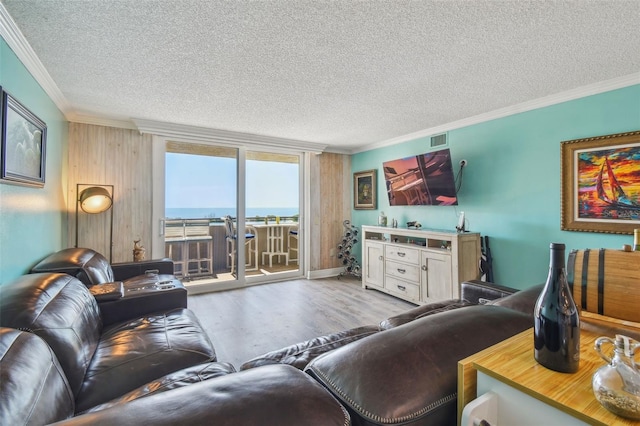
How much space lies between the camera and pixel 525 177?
3152mm

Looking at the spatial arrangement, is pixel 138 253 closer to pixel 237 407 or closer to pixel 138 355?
pixel 138 355

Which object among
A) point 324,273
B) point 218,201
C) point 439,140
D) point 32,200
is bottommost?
point 324,273

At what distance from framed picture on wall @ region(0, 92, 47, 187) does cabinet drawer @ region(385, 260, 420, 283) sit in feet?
12.6

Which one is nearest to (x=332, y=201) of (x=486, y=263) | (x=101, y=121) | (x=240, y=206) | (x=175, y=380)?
(x=240, y=206)

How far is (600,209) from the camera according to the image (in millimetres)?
2607

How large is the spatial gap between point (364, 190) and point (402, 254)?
177 cm

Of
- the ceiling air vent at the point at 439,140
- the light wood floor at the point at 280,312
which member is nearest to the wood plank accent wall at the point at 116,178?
the light wood floor at the point at 280,312

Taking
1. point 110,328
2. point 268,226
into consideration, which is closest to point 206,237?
point 268,226

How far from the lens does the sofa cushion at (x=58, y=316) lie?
1.25 m

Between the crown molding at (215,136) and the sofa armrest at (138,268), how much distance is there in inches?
72.2

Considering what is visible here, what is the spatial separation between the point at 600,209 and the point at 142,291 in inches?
156

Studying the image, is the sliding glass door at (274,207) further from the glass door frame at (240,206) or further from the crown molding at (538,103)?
the crown molding at (538,103)

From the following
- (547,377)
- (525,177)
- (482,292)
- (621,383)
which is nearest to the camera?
(621,383)

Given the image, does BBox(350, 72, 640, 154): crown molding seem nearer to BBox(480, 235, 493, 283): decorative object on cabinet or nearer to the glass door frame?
BBox(480, 235, 493, 283): decorative object on cabinet
